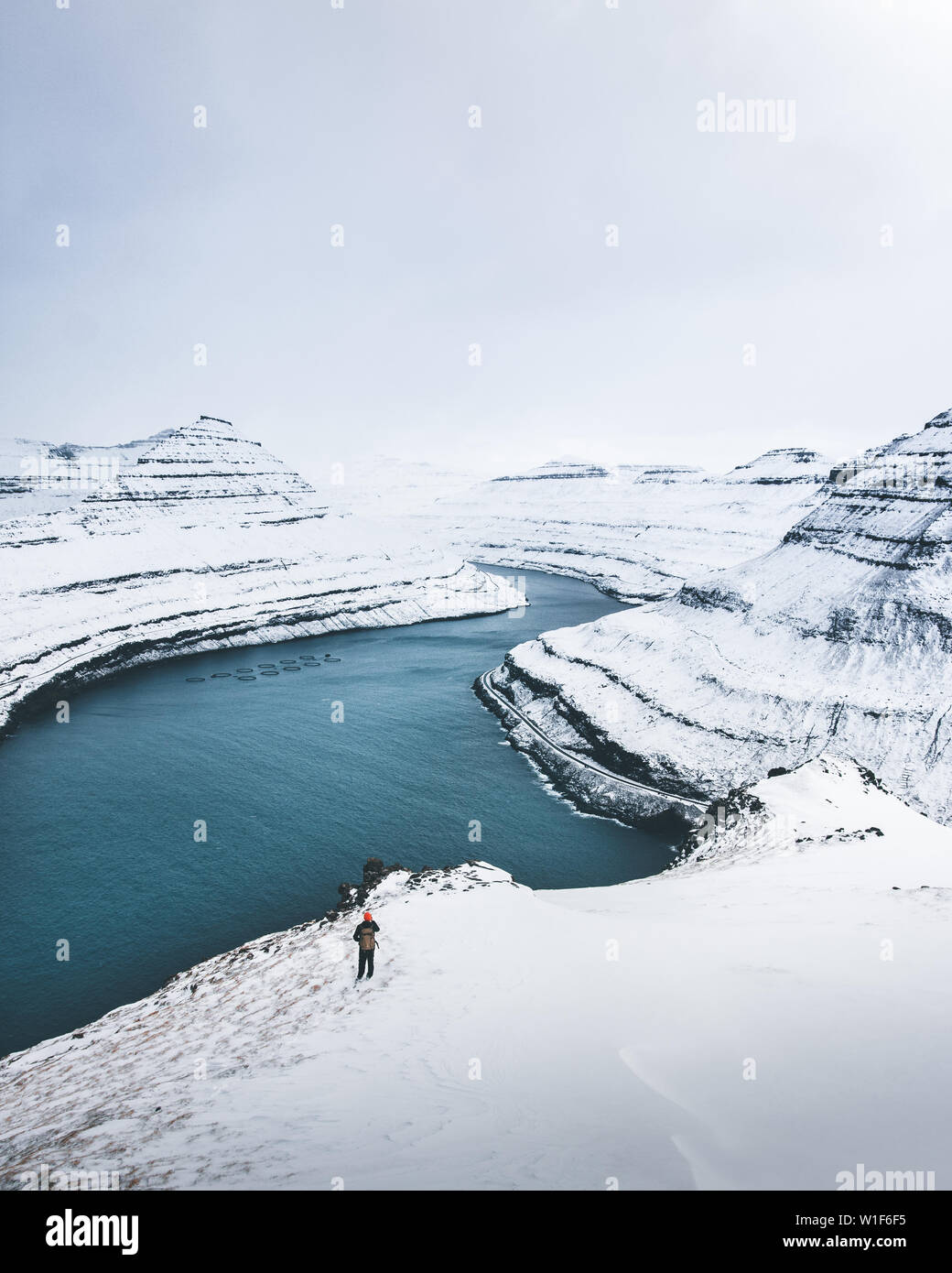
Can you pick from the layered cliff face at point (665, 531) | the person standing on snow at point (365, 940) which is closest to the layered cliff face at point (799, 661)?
the person standing on snow at point (365, 940)

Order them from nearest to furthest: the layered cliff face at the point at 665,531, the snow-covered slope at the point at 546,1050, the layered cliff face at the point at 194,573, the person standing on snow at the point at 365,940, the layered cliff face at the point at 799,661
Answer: the snow-covered slope at the point at 546,1050 < the person standing on snow at the point at 365,940 < the layered cliff face at the point at 799,661 < the layered cliff face at the point at 194,573 < the layered cliff face at the point at 665,531

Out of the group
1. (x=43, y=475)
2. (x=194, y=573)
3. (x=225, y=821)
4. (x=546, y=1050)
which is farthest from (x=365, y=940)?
(x=43, y=475)

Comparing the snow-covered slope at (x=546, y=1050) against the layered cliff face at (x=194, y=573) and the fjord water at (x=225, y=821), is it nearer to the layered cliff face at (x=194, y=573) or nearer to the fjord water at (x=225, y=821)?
the fjord water at (x=225, y=821)

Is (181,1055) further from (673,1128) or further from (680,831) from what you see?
(680,831)

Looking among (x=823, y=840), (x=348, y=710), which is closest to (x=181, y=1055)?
(x=823, y=840)

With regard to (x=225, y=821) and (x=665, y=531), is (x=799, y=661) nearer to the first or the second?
(x=225, y=821)
